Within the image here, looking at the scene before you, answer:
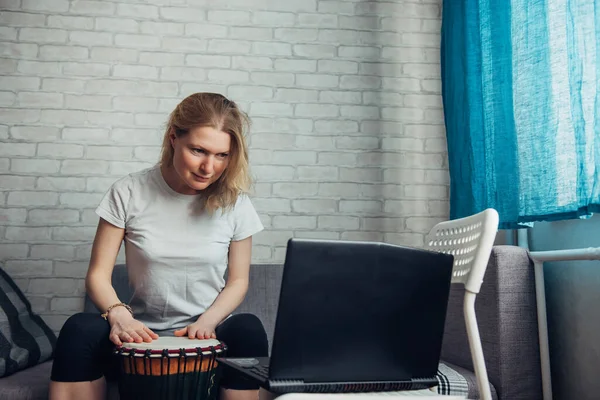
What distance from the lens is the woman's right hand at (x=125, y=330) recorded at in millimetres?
1509

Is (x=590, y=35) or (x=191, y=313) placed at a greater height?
(x=590, y=35)

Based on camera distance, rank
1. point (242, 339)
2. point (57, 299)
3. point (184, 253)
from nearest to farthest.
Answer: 1. point (242, 339)
2. point (184, 253)
3. point (57, 299)

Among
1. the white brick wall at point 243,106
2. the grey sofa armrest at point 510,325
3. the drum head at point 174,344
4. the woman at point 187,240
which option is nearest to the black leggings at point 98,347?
the woman at point 187,240

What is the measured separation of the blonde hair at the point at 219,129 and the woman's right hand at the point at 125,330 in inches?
16.3

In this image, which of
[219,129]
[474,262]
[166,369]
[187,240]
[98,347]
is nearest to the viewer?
[474,262]

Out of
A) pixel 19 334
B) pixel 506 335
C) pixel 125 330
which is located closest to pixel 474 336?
pixel 506 335

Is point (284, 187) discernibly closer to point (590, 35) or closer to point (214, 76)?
point (214, 76)

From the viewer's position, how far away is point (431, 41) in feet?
9.16

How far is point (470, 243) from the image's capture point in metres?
1.37

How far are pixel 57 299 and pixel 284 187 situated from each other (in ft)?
3.54

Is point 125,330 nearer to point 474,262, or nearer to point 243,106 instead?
point 474,262

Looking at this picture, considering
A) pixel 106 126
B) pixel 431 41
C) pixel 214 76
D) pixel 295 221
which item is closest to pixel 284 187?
pixel 295 221

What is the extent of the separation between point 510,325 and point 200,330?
0.98 metres

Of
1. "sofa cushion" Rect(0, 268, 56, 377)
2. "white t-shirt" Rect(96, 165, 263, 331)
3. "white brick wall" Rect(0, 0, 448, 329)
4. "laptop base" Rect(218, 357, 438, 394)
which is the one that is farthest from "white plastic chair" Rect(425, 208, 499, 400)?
"sofa cushion" Rect(0, 268, 56, 377)
